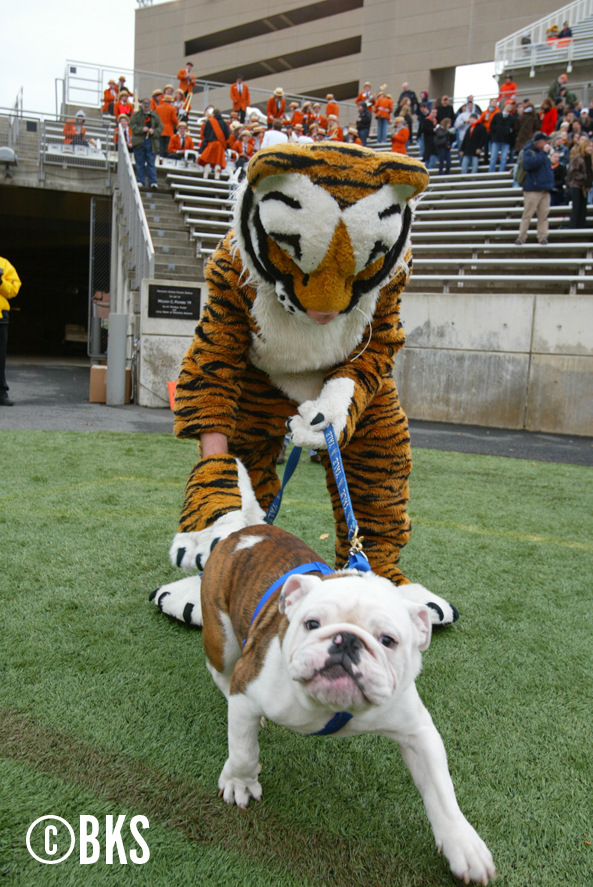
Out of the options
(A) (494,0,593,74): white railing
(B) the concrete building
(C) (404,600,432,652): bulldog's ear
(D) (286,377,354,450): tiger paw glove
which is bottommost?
(C) (404,600,432,652): bulldog's ear

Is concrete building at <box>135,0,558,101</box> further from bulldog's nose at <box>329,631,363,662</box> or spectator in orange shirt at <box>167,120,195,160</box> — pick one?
bulldog's nose at <box>329,631,363,662</box>

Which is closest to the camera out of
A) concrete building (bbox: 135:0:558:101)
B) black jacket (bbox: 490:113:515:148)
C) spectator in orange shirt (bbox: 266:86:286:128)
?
black jacket (bbox: 490:113:515:148)

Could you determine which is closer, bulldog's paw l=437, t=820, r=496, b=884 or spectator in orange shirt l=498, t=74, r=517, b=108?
bulldog's paw l=437, t=820, r=496, b=884

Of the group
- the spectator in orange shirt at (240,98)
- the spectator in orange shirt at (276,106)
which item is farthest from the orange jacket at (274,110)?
the spectator in orange shirt at (240,98)

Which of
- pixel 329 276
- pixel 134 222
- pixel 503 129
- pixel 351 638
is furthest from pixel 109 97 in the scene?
pixel 351 638

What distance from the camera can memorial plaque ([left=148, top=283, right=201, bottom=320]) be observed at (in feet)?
29.8

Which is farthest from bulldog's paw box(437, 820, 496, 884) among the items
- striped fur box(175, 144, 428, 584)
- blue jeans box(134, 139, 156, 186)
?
blue jeans box(134, 139, 156, 186)

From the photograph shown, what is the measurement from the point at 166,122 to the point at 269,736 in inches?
563

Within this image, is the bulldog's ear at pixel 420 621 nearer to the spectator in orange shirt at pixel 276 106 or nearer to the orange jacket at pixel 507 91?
the spectator in orange shirt at pixel 276 106

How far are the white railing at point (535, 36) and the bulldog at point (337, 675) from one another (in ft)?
76.6

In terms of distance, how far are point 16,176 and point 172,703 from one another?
16.5 metres

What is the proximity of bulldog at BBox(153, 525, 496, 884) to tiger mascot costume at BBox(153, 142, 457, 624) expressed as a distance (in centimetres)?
31

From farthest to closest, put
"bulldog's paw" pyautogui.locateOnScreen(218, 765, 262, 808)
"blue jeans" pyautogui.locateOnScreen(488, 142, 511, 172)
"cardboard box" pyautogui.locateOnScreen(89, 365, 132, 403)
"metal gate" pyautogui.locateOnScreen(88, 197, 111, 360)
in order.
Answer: "blue jeans" pyautogui.locateOnScreen(488, 142, 511, 172), "metal gate" pyautogui.locateOnScreen(88, 197, 111, 360), "cardboard box" pyautogui.locateOnScreen(89, 365, 132, 403), "bulldog's paw" pyautogui.locateOnScreen(218, 765, 262, 808)

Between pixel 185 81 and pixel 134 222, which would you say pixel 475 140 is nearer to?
pixel 134 222
